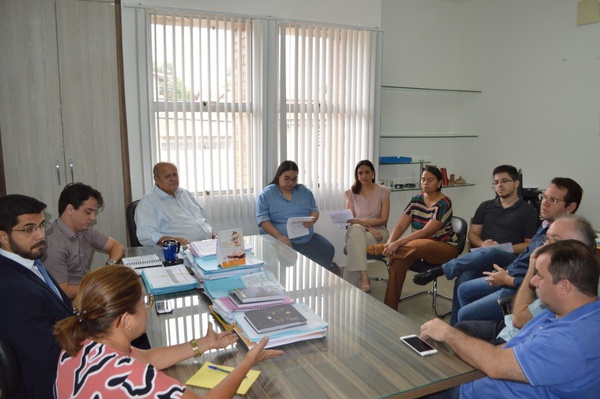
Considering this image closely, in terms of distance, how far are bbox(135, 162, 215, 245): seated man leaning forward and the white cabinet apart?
603 mm

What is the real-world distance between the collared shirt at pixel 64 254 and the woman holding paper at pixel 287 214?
1.67 meters

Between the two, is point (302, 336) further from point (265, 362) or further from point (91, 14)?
point (91, 14)

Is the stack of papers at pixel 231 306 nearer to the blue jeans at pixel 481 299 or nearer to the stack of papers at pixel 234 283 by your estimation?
the stack of papers at pixel 234 283

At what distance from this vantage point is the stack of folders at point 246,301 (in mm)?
1902

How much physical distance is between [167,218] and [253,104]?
1383 mm

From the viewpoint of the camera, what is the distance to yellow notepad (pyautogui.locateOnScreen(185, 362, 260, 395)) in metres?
1.44

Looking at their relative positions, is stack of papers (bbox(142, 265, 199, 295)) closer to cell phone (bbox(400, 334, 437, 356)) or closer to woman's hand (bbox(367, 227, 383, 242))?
cell phone (bbox(400, 334, 437, 356))

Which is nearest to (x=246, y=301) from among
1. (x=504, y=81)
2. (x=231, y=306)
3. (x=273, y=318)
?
(x=231, y=306)

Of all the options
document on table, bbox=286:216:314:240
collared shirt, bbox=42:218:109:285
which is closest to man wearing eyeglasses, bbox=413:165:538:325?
document on table, bbox=286:216:314:240

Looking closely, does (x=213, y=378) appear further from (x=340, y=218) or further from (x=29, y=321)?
(x=340, y=218)

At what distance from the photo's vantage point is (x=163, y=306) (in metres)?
2.08

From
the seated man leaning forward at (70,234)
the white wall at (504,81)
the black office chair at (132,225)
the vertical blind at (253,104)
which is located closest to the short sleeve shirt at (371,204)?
the vertical blind at (253,104)

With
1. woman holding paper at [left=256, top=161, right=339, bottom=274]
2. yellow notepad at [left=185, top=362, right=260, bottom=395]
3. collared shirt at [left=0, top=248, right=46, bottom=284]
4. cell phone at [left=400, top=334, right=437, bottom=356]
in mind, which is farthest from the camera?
woman holding paper at [left=256, top=161, right=339, bottom=274]

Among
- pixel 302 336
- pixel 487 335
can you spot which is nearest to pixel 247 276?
pixel 302 336
